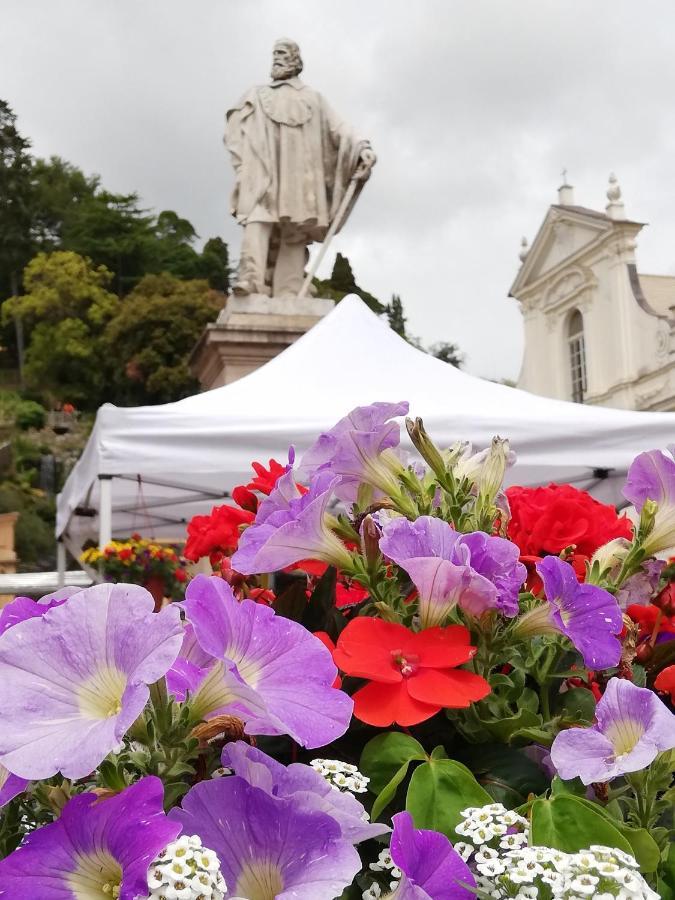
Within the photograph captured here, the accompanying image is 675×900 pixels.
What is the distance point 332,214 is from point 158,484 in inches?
113

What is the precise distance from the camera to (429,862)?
1.46ft

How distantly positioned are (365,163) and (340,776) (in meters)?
6.22

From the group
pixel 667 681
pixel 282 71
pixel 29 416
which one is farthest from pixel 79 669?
pixel 29 416

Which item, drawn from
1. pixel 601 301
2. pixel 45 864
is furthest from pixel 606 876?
pixel 601 301

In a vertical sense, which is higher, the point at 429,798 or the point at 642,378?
the point at 642,378

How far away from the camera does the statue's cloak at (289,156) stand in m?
6.41

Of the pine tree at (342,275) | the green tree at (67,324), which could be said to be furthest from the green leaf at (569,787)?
the pine tree at (342,275)

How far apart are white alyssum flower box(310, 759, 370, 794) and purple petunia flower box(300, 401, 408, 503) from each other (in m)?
0.28

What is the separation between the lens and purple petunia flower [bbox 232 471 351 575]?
66 centimetres

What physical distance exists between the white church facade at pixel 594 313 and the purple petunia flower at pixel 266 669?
87.2 feet

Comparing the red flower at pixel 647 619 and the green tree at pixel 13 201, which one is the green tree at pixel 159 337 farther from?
the red flower at pixel 647 619

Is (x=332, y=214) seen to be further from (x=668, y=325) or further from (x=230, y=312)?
(x=668, y=325)

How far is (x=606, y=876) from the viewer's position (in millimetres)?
394

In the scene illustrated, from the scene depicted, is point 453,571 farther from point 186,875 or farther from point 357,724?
point 186,875
